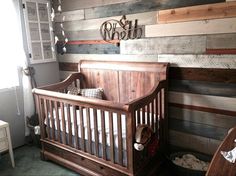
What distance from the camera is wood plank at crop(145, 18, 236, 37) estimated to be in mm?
2037

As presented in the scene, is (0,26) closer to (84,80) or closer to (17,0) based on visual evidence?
(17,0)

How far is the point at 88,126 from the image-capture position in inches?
86.9

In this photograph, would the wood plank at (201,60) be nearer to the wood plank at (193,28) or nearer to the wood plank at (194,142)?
the wood plank at (193,28)

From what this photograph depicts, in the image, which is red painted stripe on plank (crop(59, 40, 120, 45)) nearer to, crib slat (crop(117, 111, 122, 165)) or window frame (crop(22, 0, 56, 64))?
window frame (crop(22, 0, 56, 64))

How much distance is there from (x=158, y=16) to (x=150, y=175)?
1.65 metres

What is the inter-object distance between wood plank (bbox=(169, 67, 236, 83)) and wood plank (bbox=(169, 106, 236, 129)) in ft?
1.15

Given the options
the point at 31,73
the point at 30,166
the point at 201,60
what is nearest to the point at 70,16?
the point at 31,73

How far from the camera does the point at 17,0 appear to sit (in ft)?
9.86

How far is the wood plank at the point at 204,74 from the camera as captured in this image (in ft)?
6.93

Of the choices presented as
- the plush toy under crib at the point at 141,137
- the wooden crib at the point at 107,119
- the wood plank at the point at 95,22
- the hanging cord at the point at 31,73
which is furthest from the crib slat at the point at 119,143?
the hanging cord at the point at 31,73

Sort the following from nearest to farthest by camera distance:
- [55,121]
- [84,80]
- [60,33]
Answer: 1. [55,121]
2. [84,80]
3. [60,33]

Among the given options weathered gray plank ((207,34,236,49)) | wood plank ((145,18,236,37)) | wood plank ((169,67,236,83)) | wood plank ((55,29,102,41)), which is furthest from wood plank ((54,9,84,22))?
weathered gray plank ((207,34,236,49))

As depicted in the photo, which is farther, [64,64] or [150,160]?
[64,64]

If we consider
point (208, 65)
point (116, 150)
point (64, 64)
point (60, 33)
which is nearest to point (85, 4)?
point (60, 33)
